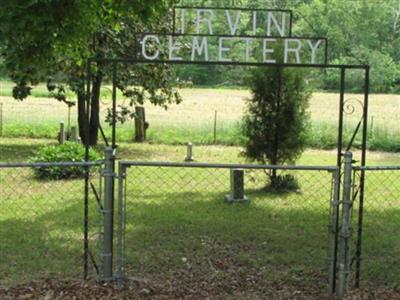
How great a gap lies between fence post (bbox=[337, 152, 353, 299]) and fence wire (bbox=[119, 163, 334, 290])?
0.22 metres

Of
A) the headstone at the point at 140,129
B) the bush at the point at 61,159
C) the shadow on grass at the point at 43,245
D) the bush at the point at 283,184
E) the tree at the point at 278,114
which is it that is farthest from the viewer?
the headstone at the point at 140,129

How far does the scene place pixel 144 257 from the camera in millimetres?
6508

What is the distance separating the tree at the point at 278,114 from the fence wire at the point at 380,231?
1.68 meters

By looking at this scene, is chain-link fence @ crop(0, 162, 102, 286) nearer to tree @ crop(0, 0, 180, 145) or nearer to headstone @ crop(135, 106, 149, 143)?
tree @ crop(0, 0, 180, 145)

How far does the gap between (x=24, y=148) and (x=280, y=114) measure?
8295 millimetres

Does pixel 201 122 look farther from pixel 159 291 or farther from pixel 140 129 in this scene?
pixel 159 291

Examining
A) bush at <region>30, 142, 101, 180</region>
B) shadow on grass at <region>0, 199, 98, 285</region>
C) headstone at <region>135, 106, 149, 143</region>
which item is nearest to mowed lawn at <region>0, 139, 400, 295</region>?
shadow on grass at <region>0, 199, 98, 285</region>

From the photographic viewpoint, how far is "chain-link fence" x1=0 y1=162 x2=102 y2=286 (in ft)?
19.1

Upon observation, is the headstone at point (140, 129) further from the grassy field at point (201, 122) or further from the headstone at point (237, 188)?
the headstone at point (237, 188)

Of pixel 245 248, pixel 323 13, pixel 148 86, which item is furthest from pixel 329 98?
pixel 245 248

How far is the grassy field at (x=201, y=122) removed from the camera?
19.9 m

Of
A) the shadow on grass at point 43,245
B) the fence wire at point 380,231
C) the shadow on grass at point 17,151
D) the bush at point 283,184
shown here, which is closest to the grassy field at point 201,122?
the bush at point 283,184

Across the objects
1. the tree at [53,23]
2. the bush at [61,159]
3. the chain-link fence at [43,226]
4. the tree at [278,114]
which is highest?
the tree at [53,23]

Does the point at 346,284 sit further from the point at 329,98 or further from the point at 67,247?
the point at 329,98
